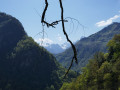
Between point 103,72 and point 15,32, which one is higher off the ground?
point 15,32

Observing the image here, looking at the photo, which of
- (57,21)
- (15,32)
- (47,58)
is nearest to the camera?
(57,21)

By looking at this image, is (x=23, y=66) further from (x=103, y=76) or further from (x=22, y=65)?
(x=103, y=76)

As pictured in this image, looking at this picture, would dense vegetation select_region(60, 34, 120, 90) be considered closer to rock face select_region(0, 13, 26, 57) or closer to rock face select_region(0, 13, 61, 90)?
rock face select_region(0, 13, 61, 90)

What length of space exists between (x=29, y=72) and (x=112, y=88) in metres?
108

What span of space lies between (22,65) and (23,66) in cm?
159

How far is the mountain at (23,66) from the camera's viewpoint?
12069 centimetres

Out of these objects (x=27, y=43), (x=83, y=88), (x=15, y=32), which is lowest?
(x=83, y=88)

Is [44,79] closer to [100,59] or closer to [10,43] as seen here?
[10,43]

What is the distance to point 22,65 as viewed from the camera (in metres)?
140

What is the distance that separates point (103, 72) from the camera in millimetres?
39469

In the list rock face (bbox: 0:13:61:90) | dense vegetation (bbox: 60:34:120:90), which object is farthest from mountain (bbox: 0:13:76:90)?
dense vegetation (bbox: 60:34:120:90)

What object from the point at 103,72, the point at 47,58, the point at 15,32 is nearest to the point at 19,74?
the point at 47,58

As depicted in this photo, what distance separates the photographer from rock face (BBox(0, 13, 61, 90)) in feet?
396

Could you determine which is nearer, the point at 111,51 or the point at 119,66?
the point at 119,66
